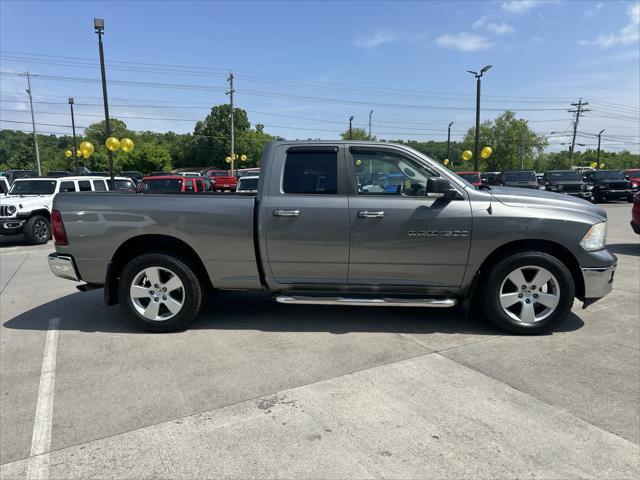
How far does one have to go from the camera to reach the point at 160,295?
449cm

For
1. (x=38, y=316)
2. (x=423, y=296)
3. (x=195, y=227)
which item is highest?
(x=195, y=227)

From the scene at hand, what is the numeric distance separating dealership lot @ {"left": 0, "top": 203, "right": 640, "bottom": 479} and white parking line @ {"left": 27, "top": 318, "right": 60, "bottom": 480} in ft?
0.05

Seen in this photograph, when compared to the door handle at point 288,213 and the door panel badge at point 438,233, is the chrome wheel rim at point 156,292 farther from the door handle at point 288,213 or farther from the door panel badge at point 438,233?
the door panel badge at point 438,233

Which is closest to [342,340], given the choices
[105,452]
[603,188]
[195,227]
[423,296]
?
[423,296]

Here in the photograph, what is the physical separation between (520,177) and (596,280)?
65.6 feet

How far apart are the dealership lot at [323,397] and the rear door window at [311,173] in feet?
4.79

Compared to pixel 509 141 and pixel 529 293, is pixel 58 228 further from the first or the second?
pixel 509 141

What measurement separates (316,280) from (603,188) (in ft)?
81.5

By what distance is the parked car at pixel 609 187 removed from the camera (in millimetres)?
23375

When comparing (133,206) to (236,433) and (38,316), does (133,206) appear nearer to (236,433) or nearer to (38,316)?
(38,316)

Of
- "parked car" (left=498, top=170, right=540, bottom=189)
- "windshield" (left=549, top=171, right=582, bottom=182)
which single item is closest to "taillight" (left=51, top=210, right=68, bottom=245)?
"parked car" (left=498, top=170, right=540, bottom=189)

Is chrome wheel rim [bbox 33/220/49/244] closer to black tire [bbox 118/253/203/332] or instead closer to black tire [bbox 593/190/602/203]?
black tire [bbox 118/253/203/332]

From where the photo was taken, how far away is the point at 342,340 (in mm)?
4250

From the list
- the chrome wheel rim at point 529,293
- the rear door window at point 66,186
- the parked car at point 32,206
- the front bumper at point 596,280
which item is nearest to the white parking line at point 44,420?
the chrome wheel rim at point 529,293
